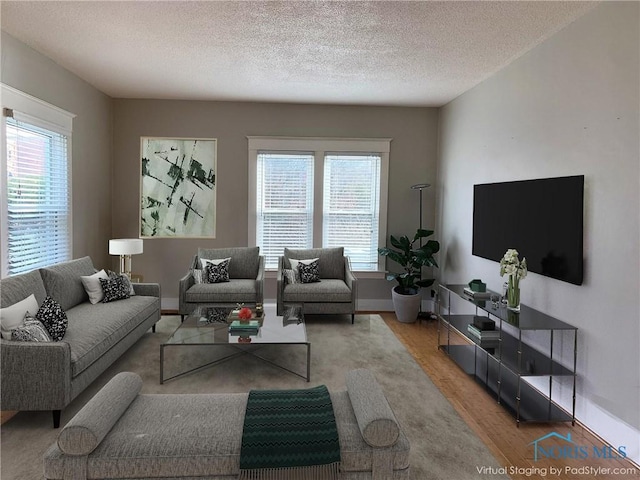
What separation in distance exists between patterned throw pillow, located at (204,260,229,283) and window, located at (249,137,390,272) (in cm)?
79

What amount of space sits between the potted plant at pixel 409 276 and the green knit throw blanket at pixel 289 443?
3576mm

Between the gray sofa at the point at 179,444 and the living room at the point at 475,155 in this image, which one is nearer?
the gray sofa at the point at 179,444

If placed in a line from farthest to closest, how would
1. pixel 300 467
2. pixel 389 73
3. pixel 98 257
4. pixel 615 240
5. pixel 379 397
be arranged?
pixel 98 257, pixel 389 73, pixel 615 240, pixel 379 397, pixel 300 467

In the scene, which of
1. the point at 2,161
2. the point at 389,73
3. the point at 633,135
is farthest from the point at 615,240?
the point at 2,161

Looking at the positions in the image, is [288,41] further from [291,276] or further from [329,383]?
[329,383]

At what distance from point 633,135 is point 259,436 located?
2.75 meters

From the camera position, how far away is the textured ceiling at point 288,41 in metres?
3.07

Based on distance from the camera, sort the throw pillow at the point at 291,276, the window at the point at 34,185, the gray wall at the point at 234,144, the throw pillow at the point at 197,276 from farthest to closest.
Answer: the gray wall at the point at 234,144, the throw pillow at the point at 291,276, the throw pillow at the point at 197,276, the window at the point at 34,185

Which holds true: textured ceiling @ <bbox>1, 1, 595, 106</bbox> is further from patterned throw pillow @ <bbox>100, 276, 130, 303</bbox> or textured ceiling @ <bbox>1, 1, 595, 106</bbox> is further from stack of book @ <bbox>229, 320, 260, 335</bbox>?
stack of book @ <bbox>229, 320, 260, 335</bbox>

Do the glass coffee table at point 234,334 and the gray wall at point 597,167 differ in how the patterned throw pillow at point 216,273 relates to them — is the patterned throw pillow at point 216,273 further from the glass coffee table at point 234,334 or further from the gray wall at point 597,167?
the gray wall at point 597,167

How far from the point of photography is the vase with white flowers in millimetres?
3421

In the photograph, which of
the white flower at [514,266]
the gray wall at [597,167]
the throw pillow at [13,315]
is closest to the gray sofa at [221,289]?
the throw pillow at [13,315]

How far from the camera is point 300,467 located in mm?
1793

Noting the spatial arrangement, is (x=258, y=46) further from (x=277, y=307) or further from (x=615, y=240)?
(x=615, y=240)
